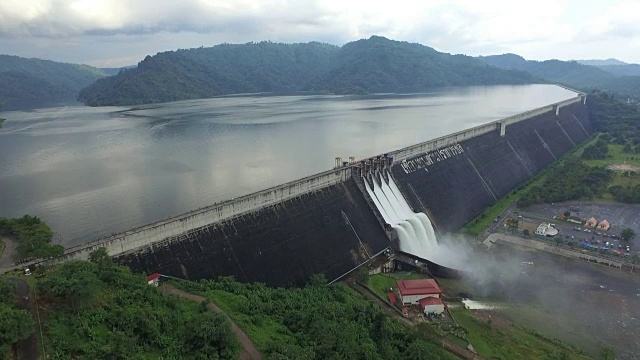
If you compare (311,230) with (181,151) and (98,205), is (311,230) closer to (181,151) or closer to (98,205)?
(98,205)

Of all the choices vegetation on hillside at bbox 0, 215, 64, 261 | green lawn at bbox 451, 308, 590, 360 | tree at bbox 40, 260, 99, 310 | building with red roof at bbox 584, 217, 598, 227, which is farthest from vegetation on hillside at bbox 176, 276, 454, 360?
building with red roof at bbox 584, 217, 598, 227

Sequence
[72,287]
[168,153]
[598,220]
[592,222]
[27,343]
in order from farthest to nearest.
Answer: [168,153] → [598,220] → [592,222] → [72,287] → [27,343]

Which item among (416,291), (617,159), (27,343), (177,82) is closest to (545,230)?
(416,291)

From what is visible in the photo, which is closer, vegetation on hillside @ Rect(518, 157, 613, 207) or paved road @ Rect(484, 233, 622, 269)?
paved road @ Rect(484, 233, 622, 269)

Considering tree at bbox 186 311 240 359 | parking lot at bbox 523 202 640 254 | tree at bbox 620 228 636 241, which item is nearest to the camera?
tree at bbox 186 311 240 359

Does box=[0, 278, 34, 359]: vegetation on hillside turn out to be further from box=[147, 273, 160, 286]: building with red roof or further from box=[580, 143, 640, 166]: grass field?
box=[580, 143, 640, 166]: grass field

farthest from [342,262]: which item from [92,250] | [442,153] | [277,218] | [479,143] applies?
[479,143]

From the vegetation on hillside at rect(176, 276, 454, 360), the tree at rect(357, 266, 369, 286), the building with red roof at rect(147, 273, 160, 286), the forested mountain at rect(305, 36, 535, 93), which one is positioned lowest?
the tree at rect(357, 266, 369, 286)

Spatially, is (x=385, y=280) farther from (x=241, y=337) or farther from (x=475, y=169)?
(x=475, y=169)
